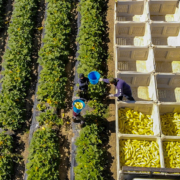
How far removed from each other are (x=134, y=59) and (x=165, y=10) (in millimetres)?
3994

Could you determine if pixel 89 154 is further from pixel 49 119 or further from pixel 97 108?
pixel 49 119

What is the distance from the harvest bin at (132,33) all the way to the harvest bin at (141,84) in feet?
7.72

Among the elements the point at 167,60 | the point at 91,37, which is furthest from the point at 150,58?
the point at 91,37

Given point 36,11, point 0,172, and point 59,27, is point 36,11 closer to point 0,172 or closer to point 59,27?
point 59,27

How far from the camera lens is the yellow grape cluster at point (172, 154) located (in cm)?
942

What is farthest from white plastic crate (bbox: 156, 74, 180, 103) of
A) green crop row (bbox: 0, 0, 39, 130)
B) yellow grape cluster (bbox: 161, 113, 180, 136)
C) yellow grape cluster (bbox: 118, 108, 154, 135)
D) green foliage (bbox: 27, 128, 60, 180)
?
green crop row (bbox: 0, 0, 39, 130)

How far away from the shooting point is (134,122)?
409 inches

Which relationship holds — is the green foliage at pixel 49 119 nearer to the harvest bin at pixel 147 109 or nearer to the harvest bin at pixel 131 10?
the harvest bin at pixel 147 109

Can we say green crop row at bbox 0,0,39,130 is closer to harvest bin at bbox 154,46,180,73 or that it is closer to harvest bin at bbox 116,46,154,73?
harvest bin at bbox 116,46,154,73

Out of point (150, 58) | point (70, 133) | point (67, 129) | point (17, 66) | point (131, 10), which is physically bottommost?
point (70, 133)

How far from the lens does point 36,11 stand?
46.3 ft

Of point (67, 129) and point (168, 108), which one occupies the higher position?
point (168, 108)

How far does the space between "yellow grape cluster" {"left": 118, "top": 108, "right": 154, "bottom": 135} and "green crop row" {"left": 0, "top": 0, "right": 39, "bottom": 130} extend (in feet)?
14.7

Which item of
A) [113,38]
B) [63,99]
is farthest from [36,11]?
[63,99]
